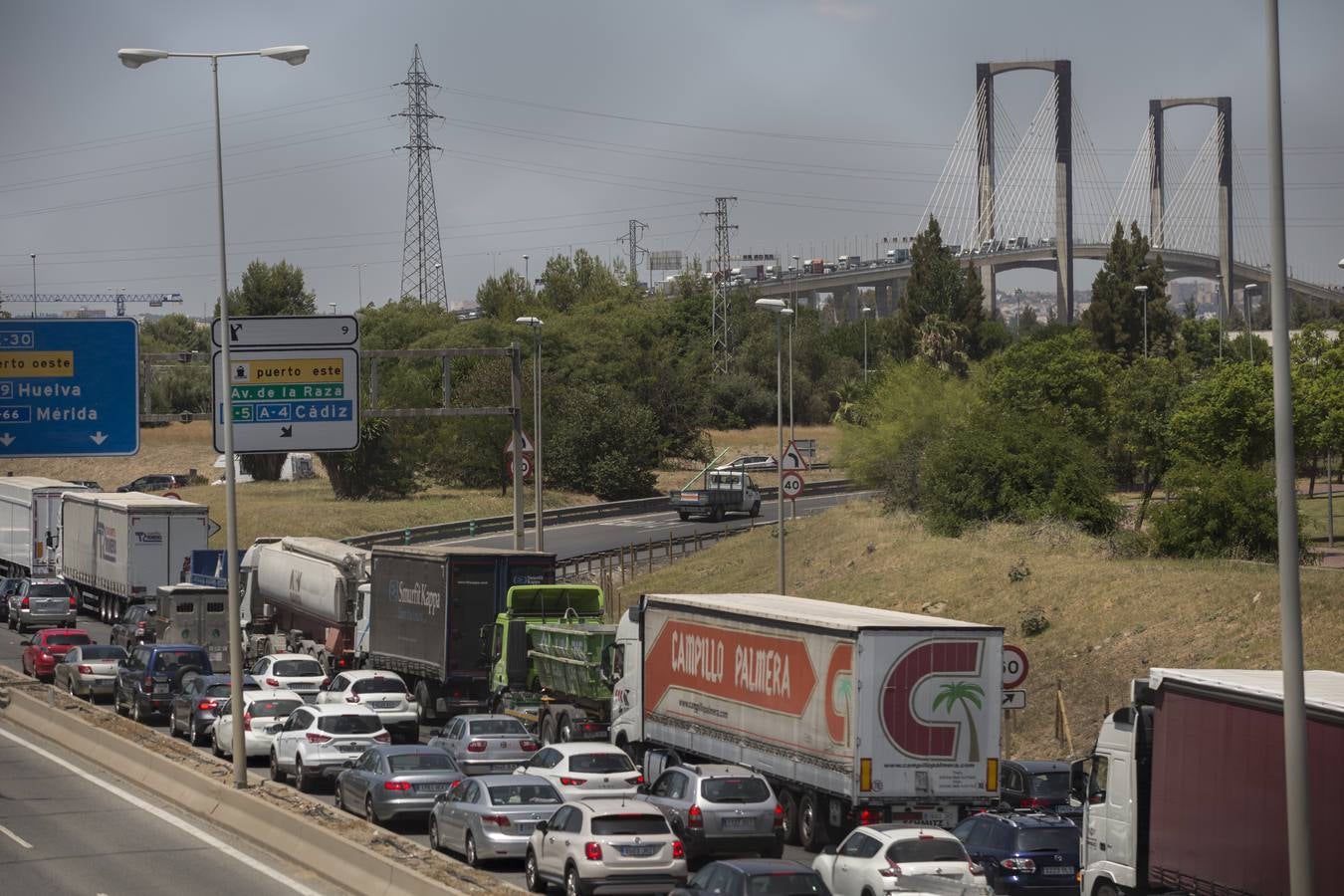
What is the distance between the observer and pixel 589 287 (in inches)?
6299

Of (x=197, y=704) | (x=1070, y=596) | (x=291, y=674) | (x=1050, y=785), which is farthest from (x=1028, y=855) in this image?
(x=1070, y=596)

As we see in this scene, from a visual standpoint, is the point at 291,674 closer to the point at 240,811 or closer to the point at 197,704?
the point at 197,704

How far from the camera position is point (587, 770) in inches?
957

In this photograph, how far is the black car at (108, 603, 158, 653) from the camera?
4622 centimetres

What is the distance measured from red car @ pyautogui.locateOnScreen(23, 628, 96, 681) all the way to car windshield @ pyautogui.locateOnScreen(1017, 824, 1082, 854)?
28.1m

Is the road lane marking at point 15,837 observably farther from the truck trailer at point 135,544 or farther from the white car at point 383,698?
the truck trailer at point 135,544

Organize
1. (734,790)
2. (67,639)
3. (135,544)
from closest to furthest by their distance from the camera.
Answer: (734,790)
(67,639)
(135,544)

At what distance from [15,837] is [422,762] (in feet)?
18.8

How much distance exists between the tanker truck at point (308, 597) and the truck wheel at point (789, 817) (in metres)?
17.9

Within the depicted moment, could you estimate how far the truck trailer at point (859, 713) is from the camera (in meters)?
22.3

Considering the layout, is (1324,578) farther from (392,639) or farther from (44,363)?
(44,363)

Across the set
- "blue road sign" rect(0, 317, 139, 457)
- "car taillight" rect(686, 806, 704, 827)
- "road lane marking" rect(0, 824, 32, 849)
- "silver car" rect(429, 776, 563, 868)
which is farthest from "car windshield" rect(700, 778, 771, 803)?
"blue road sign" rect(0, 317, 139, 457)

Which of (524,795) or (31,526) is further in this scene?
(31,526)

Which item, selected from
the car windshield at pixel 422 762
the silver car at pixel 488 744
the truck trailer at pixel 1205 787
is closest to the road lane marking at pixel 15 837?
the car windshield at pixel 422 762
